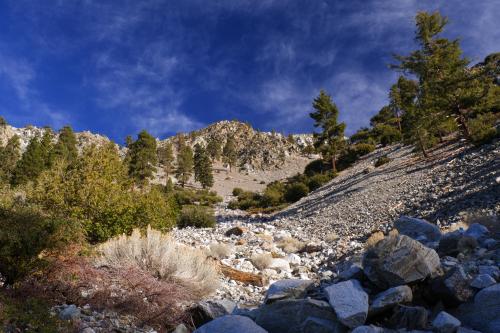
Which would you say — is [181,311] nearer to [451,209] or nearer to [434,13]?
[451,209]

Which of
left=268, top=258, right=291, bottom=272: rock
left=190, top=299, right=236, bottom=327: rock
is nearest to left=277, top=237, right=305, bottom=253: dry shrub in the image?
left=268, top=258, right=291, bottom=272: rock

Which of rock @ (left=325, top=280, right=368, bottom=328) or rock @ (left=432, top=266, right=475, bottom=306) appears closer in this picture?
rock @ (left=325, top=280, right=368, bottom=328)

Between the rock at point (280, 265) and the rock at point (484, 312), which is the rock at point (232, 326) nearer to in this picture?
the rock at point (484, 312)

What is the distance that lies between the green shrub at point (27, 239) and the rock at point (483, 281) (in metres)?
6.62

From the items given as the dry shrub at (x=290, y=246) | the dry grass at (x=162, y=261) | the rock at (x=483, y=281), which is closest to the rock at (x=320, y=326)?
the rock at (x=483, y=281)

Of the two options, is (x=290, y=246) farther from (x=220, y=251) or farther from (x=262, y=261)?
(x=262, y=261)

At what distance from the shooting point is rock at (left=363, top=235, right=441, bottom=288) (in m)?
4.98

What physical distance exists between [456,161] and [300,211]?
10452mm

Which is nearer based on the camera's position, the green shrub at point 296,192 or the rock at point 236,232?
the rock at point 236,232

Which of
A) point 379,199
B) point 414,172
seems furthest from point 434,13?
point 379,199

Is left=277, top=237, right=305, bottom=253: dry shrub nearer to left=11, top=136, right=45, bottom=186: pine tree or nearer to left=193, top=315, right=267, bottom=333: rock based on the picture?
left=193, top=315, right=267, bottom=333: rock

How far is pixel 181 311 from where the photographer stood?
6582 mm

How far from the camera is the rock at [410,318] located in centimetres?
422

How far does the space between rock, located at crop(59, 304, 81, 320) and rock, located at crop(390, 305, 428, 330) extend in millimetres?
4369
